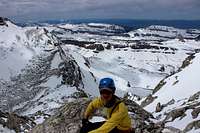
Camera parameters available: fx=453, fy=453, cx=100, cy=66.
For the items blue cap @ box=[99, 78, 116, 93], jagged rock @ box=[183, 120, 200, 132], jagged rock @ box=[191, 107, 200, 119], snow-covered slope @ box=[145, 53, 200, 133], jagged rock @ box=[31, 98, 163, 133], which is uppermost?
blue cap @ box=[99, 78, 116, 93]

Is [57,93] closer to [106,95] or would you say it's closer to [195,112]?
[195,112]

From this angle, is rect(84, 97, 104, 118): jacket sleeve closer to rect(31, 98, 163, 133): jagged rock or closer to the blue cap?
the blue cap

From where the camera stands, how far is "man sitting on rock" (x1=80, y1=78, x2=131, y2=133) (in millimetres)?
10477

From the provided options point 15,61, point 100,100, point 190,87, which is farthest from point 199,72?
point 15,61

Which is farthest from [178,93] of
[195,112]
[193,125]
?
[193,125]

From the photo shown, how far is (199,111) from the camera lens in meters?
41.3

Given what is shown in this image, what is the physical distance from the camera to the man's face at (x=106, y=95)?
10.6 metres

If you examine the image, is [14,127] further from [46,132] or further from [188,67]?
[188,67]

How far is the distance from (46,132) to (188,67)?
68124 mm

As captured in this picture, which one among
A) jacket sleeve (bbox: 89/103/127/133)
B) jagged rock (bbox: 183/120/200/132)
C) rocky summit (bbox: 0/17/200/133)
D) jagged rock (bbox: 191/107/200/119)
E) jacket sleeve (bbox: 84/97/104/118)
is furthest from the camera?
jagged rock (bbox: 191/107/200/119)

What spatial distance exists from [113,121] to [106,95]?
628 mm

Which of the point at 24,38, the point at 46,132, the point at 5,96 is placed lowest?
the point at 5,96

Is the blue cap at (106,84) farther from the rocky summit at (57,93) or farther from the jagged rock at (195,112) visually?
the jagged rock at (195,112)

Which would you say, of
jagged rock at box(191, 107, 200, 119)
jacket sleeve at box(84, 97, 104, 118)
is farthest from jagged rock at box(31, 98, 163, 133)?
jagged rock at box(191, 107, 200, 119)
